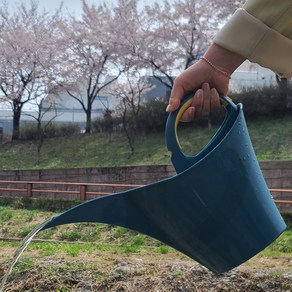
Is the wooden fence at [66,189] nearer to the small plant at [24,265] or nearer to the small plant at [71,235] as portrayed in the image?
the small plant at [71,235]

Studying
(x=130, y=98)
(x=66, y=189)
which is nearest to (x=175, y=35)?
(x=130, y=98)

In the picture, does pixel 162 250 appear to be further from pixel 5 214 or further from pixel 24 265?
pixel 5 214

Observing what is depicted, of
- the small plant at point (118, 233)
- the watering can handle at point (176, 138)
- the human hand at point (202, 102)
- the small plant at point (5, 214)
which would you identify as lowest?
the small plant at point (5, 214)

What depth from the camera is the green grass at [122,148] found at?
14616 mm

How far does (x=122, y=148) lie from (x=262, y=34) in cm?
1647

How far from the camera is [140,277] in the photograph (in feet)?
13.9

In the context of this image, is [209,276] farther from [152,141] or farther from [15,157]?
[15,157]

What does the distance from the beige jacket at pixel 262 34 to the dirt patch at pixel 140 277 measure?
2.58 metres

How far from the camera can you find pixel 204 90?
1.73 meters

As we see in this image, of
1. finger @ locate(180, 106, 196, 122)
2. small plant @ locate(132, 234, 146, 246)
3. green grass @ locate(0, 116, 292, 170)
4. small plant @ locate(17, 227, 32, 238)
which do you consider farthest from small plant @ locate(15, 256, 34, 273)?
green grass @ locate(0, 116, 292, 170)

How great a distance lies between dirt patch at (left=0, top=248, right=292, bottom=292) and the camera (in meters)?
3.96

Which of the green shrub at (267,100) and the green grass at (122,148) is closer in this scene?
the green grass at (122,148)

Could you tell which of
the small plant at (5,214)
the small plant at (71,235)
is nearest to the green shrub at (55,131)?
the small plant at (5,214)

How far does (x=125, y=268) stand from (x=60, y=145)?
1686 centimetres
